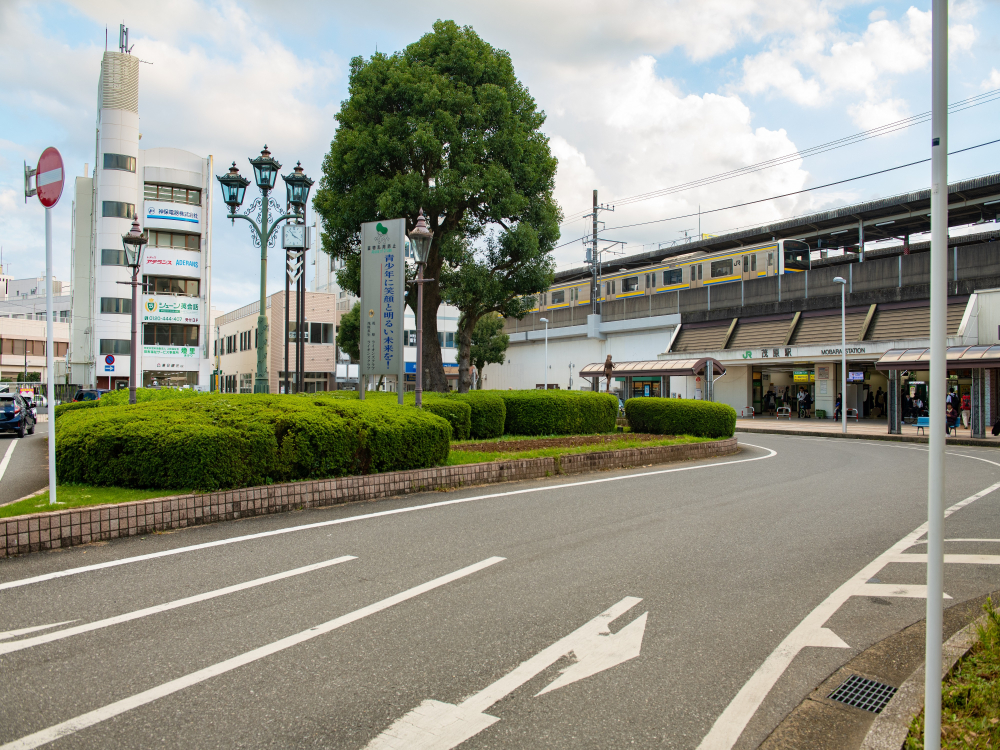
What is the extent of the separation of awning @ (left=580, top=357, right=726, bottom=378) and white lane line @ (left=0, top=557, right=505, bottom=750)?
103 feet

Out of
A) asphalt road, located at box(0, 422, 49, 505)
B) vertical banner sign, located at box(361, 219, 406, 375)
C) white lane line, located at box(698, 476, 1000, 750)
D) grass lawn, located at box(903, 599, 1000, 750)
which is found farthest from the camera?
vertical banner sign, located at box(361, 219, 406, 375)

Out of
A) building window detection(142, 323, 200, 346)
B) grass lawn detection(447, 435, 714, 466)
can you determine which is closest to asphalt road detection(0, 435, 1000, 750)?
grass lawn detection(447, 435, 714, 466)

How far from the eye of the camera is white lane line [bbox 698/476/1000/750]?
304 centimetres

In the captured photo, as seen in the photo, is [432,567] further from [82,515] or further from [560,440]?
[560,440]

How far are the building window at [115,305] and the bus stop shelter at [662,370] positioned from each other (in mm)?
32214

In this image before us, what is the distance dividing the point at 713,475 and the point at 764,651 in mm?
8594

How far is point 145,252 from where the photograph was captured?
1858 inches

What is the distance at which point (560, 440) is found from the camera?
1503 centimetres

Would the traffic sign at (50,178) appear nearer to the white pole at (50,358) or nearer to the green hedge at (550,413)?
the white pole at (50,358)

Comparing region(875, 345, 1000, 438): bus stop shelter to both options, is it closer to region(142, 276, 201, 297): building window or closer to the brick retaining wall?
the brick retaining wall

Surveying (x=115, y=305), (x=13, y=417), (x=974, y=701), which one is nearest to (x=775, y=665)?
(x=974, y=701)

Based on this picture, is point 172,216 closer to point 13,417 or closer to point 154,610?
point 13,417

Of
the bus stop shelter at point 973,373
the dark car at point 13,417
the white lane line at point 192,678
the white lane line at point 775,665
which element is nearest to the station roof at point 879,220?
the bus stop shelter at point 973,373

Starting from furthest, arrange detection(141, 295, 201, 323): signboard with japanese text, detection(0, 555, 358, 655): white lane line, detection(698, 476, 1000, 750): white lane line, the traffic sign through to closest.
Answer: detection(141, 295, 201, 323): signboard with japanese text → the traffic sign → detection(0, 555, 358, 655): white lane line → detection(698, 476, 1000, 750): white lane line
